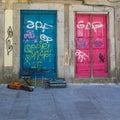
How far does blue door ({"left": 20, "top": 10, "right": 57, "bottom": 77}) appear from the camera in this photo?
12.3m

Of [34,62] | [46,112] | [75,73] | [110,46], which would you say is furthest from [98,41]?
[46,112]

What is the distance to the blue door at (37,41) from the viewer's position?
12.3 meters

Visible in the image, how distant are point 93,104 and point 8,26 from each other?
503 cm

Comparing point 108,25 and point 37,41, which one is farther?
point 108,25

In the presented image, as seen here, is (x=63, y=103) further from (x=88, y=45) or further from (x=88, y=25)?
(x=88, y=25)

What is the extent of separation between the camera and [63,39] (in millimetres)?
12352

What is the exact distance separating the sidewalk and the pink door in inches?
30.5

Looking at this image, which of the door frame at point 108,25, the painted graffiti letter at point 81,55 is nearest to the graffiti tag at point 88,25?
the door frame at point 108,25

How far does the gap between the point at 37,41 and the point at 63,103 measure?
3.97 meters

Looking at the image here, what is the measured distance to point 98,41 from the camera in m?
12.7

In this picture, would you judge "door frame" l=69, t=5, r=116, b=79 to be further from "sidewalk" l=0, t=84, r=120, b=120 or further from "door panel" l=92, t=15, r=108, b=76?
"sidewalk" l=0, t=84, r=120, b=120

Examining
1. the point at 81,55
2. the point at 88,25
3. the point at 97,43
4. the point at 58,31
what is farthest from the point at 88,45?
the point at 58,31

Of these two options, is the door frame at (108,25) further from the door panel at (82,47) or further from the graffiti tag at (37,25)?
the graffiti tag at (37,25)

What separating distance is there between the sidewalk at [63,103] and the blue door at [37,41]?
1124mm
